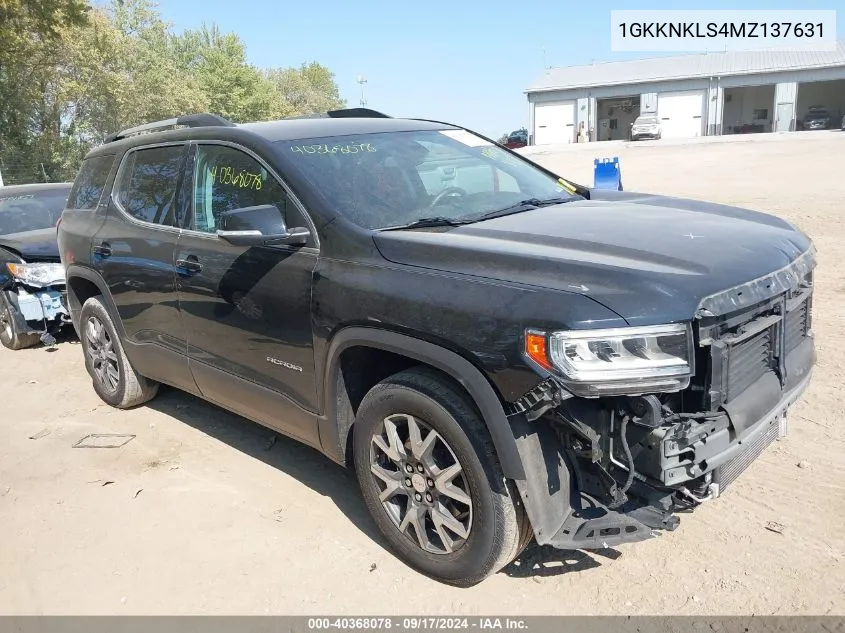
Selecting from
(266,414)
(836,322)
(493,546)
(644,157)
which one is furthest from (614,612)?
(644,157)

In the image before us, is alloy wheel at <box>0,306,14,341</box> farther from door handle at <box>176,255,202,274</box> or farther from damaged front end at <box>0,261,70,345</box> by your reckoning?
door handle at <box>176,255,202,274</box>

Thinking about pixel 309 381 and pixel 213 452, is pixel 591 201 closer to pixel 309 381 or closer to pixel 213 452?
pixel 309 381

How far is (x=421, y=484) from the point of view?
3.03m

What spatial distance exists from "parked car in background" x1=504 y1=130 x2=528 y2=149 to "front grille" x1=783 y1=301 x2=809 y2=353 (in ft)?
167

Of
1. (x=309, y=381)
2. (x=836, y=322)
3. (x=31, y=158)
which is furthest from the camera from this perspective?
(x=31, y=158)

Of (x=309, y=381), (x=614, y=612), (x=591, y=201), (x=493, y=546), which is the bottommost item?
(x=614, y=612)

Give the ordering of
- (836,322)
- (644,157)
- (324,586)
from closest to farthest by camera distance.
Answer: (324,586)
(836,322)
(644,157)

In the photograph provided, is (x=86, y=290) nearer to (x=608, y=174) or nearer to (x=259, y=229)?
(x=259, y=229)

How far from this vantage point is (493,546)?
9.23 feet

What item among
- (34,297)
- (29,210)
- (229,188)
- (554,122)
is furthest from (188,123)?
(554,122)

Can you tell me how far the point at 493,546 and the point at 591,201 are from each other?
209 cm

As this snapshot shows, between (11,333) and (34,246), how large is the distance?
1.02 m

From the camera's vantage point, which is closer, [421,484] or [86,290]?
[421,484]

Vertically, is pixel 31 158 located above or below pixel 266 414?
above
